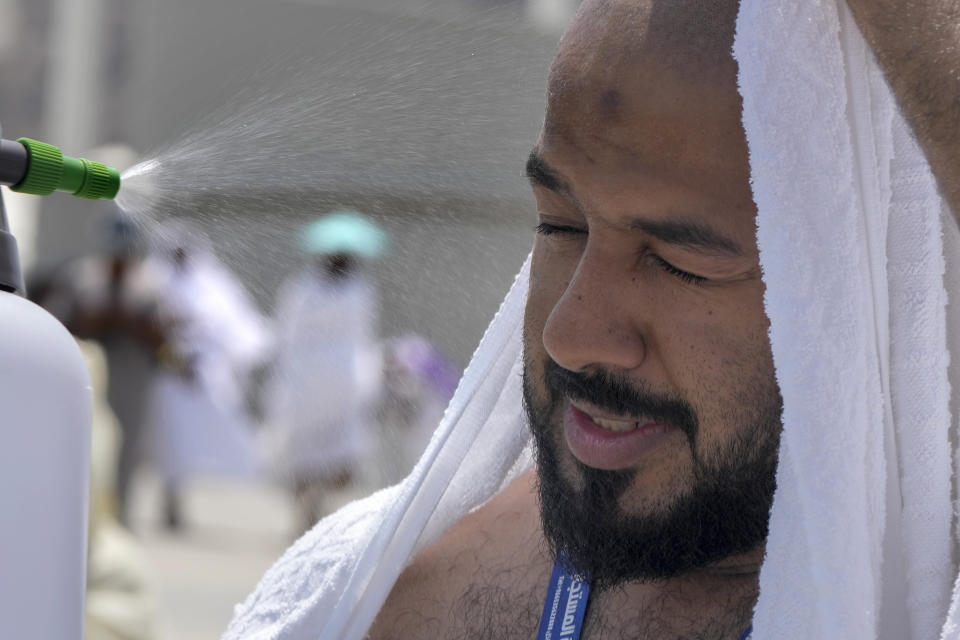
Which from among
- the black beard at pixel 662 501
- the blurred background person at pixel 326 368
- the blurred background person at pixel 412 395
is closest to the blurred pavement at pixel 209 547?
the blurred background person at pixel 326 368

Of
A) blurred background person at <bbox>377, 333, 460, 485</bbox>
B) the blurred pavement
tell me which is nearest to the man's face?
blurred background person at <bbox>377, 333, 460, 485</bbox>

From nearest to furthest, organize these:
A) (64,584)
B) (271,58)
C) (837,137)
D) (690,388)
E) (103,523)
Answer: (64,584)
(837,137)
(690,388)
(271,58)
(103,523)

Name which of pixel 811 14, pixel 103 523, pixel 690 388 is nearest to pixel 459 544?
pixel 690 388

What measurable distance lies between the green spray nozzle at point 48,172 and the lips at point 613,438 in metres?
0.56

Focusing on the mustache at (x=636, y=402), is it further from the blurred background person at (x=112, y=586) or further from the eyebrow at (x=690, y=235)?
the blurred background person at (x=112, y=586)

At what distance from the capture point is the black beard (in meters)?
1.42

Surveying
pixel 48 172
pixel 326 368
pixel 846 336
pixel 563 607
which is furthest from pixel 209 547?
pixel 846 336

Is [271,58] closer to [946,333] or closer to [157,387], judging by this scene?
[946,333]

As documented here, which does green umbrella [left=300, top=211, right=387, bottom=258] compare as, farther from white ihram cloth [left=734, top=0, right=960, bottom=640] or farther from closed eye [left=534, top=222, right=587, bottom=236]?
white ihram cloth [left=734, top=0, right=960, bottom=640]

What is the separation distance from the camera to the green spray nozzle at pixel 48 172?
1.19 meters

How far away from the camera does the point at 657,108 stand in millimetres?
1388

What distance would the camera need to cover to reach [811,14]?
1.21 meters

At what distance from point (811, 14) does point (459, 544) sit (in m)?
0.89

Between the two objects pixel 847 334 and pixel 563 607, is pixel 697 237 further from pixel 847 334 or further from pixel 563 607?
pixel 563 607
